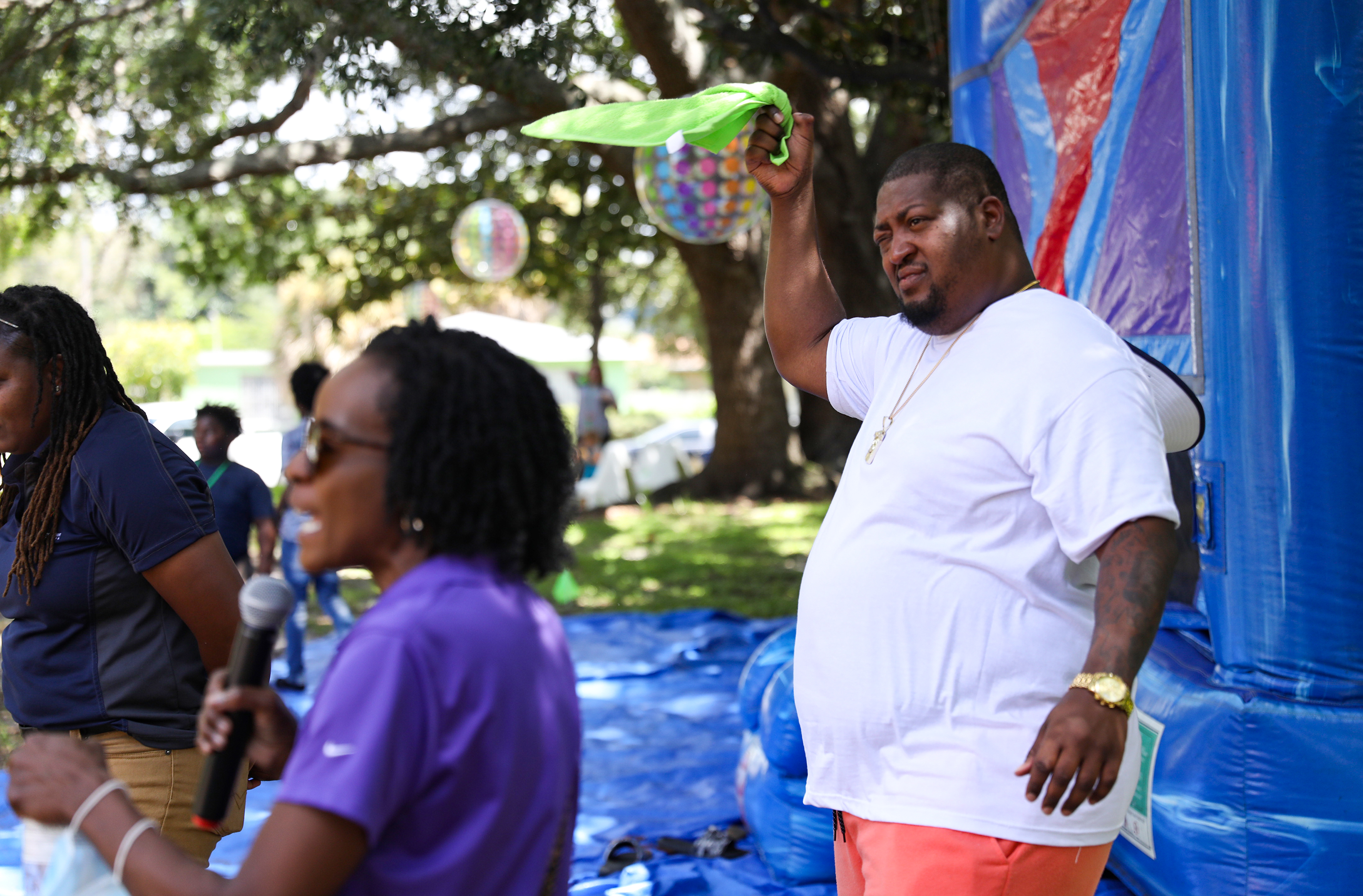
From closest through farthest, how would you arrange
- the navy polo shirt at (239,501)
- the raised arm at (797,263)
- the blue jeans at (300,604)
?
the raised arm at (797,263) → the navy polo shirt at (239,501) → the blue jeans at (300,604)

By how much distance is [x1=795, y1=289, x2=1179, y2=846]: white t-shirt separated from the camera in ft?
6.07

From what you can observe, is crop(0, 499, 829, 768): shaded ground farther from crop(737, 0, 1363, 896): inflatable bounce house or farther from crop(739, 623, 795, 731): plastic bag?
crop(737, 0, 1363, 896): inflatable bounce house

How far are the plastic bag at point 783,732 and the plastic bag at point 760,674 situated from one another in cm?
30

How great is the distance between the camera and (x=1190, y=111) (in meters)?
2.97

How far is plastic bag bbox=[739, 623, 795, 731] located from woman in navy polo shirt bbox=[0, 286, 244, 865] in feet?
7.49

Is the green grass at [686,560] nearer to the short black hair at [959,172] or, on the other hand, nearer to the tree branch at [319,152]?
the tree branch at [319,152]

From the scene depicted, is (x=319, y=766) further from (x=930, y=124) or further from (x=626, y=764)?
(x=930, y=124)

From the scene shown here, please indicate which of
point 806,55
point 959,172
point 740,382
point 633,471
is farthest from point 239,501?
point 633,471

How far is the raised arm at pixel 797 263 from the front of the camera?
8.52 ft

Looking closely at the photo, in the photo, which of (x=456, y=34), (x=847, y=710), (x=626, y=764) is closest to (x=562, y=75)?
(x=456, y=34)

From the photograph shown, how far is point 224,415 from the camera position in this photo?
5.86m

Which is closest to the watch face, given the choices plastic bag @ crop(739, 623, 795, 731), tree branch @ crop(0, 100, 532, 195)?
plastic bag @ crop(739, 623, 795, 731)

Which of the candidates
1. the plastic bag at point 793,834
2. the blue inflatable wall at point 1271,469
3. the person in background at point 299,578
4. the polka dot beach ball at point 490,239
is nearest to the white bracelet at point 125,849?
the blue inflatable wall at point 1271,469

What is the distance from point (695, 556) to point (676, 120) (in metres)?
9.09
